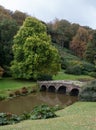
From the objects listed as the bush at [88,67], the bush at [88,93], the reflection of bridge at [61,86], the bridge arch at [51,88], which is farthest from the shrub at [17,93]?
the bush at [88,67]

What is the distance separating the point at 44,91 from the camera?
77750 mm

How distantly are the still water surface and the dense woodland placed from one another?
396 inches

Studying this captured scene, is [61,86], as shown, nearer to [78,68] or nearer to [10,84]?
[10,84]

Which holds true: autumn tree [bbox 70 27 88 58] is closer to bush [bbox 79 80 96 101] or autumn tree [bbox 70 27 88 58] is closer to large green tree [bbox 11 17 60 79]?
large green tree [bbox 11 17 60 79]

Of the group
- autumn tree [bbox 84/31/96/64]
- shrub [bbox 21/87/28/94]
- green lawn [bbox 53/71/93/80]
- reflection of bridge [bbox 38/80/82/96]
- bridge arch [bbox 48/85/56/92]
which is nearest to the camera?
shrub [bbox 21/87/28/94]

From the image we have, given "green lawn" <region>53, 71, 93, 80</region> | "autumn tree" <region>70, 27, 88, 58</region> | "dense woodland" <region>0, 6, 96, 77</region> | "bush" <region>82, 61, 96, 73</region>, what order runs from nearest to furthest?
"dense woodland" <region>0, 6, 96, 77</region>, "green lawn" <region>53, 71, 93, 80</region>, "bush" <region>82, 61, 96, 73</region>, "autumn tree" <region>70, 27, 88, 58</region>

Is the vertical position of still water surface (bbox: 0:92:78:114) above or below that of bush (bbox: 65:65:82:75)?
below

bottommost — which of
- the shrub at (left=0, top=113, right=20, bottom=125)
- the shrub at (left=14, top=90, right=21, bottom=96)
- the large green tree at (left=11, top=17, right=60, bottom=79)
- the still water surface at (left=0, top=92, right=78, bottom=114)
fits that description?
the still water surface at (left=0, top=92, right=78, bottom=114)

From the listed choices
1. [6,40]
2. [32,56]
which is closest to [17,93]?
[32,56]

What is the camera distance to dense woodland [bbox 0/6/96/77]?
8412 centimetres

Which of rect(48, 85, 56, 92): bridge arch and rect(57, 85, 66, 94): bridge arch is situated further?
rect(48, 85, 56, 92): bridge arch

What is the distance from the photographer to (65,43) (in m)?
137

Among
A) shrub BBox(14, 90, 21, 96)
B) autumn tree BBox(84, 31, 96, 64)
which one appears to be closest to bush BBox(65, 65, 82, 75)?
autumn tree BBox(84, 31, 96, 64)

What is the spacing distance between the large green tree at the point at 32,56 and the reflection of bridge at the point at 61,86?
104 inches
